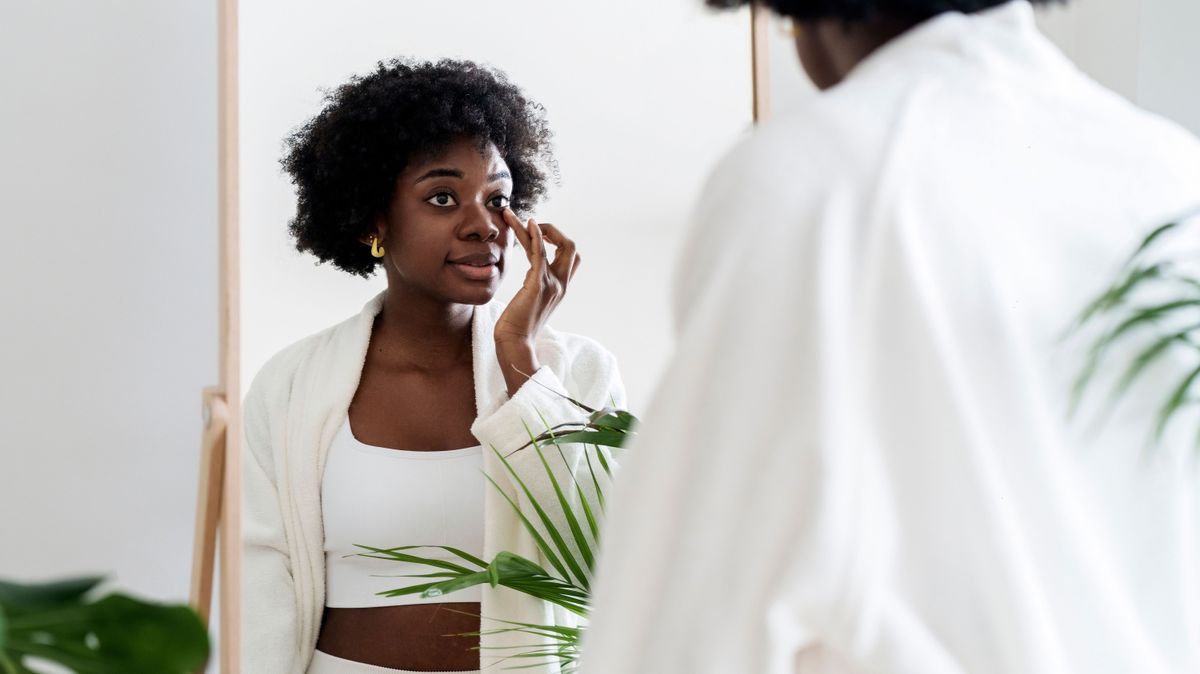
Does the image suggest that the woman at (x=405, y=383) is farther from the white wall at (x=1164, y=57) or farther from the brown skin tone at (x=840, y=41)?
the white wall at (x=1164, y=57)

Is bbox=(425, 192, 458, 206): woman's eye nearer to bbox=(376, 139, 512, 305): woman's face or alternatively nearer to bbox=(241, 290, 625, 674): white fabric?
bbox=(376, 139, 512, 305): woman's face

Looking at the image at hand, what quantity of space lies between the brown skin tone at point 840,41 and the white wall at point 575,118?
54 cm

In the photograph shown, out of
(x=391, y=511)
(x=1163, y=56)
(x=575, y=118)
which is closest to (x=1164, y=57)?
(x=1163, y=56)

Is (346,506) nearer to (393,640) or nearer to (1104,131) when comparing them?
(393,640)

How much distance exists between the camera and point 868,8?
0.94 m

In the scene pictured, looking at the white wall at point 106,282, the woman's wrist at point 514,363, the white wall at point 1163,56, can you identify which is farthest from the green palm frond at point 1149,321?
the white wall at point 1163,56

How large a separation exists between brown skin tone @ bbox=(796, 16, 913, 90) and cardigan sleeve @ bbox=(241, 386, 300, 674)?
2.76 feet

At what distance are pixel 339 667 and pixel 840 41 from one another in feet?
3.18

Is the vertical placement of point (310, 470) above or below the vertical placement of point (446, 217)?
Result: below

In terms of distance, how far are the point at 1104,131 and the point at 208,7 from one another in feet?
3.69

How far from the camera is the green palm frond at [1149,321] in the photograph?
0.90 metres

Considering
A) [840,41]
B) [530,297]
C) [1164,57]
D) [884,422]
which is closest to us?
[884,422]

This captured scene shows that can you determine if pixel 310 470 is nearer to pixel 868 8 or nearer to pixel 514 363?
pixel 514 363

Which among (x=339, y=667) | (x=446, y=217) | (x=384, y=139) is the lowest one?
(x=339, y=667)
